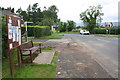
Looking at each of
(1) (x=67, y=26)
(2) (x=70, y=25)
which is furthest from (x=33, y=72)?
(2) (x=70, y=25)

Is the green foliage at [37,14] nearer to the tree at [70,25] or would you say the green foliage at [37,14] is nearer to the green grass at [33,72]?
the tree at [70,25]

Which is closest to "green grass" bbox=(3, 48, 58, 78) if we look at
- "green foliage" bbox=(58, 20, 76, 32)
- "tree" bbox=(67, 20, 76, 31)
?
"green foliage" bbox=(58, 20, 76, 32)

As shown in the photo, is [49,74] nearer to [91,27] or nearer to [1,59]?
[1,59]

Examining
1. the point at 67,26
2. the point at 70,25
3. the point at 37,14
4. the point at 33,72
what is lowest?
the point at 33,72

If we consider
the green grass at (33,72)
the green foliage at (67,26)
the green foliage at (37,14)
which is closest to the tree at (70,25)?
the green foliage at (67,26)

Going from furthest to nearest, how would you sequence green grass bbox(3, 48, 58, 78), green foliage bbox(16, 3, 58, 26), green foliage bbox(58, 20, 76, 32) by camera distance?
green foliage bbox(16, 3, 58, 26) → green foliage bbox(58, 20, 76, 32) → green grass bbox(3, 48, 58, 78)

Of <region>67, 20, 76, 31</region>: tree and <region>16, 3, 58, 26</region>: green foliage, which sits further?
<region>16, 3, 58, 26</region>: green foliage

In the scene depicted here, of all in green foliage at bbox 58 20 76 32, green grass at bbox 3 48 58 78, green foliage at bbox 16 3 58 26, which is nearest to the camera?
green grass at bbox 3 48 58 78

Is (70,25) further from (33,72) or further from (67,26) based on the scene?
(33,72)

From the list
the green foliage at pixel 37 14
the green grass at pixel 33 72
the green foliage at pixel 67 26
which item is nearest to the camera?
the green grass at pixel 33 72

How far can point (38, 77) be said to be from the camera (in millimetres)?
4590

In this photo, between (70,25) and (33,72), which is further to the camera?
(70,25)

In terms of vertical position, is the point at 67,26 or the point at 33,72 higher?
the point at 67,26

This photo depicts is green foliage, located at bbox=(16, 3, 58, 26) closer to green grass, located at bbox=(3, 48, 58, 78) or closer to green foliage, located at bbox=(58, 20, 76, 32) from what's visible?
green foliage, located at bbox=(58, 20, 76, 32)
